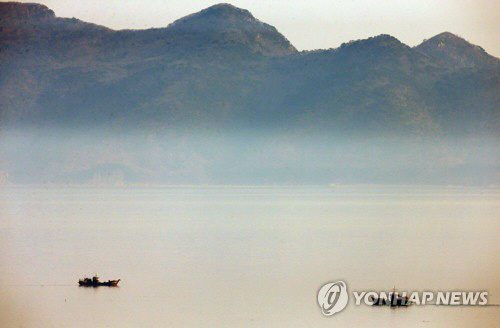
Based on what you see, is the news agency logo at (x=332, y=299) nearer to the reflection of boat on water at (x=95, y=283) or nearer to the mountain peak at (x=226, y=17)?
the reflection of boat on water at (x=95, y=283)

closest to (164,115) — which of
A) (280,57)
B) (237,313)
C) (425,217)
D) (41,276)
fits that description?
(280,57)

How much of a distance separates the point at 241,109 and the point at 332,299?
61.2 m

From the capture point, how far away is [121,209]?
54.5m

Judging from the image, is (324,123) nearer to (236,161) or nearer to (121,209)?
(236,161)

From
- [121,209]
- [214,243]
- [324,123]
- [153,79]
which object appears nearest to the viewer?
[214,243]

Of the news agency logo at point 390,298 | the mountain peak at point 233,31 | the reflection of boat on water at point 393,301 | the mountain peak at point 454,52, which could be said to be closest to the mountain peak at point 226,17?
the mountain peak at point 233,31

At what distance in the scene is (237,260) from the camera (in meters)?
→ 28.2

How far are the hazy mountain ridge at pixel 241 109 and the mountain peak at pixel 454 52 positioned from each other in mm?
103

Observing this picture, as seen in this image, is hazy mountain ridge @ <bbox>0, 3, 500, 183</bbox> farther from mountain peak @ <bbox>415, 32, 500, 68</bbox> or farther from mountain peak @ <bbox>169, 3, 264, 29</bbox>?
mountain peak @ <bbox>169, 3, 264, 29</bbox>

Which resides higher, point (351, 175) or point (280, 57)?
point (280, 57)

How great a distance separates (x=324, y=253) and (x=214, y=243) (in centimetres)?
470

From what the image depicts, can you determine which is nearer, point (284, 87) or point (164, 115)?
point (164, 115)

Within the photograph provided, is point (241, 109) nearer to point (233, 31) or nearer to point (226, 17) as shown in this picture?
point (233, 31)

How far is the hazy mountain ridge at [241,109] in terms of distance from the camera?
74.1m
